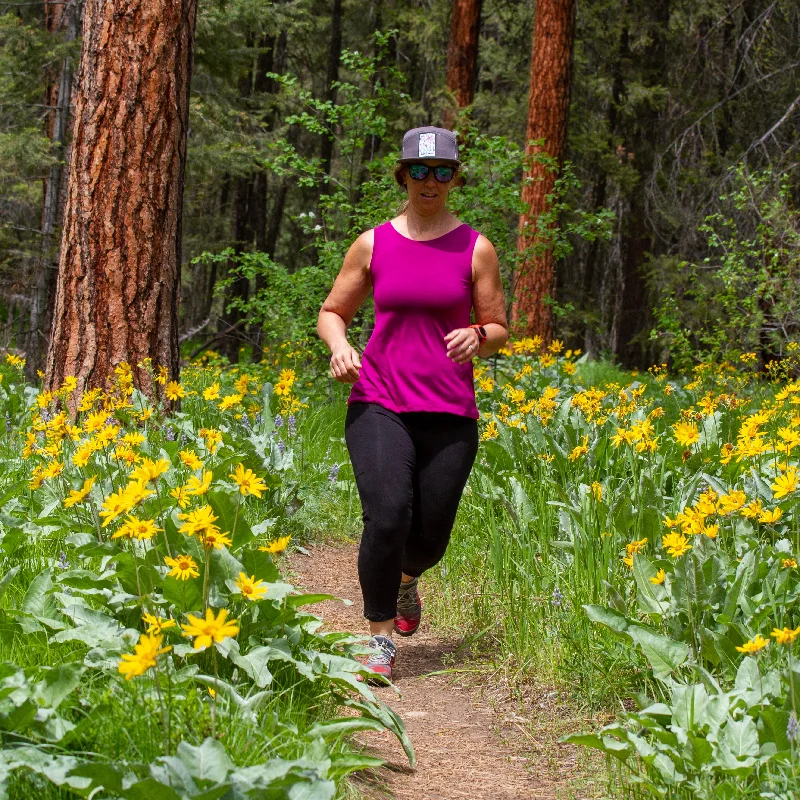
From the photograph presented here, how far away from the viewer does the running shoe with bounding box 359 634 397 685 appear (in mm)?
3438

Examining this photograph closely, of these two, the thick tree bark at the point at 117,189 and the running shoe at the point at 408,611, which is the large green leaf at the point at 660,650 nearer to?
the running shoe at the point at 408,611

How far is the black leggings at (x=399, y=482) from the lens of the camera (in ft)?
11.4

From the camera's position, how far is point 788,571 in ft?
9.78

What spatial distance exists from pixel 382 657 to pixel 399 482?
60cm

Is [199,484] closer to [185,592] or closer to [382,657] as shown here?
[185,592]

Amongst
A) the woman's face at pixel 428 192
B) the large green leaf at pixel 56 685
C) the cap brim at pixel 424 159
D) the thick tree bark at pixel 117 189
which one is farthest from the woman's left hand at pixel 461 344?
the thick tree bark at pixel 117 189

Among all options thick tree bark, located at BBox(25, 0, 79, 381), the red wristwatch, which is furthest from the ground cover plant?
thick tree bark, located at BBox(25, 0, 79, 381)

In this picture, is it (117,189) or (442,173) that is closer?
(442,173)

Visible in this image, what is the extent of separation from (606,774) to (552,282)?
822 centimetres

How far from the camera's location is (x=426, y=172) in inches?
141

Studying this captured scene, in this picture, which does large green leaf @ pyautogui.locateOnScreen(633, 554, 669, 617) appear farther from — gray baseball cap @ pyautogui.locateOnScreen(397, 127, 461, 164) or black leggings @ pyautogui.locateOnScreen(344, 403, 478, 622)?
gray baseball cap @ pyautogui.locateOnScreen(397, 127, 461, 164)

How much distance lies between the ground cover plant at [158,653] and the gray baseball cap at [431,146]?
123 centimetres

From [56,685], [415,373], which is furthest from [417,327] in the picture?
[56,685]

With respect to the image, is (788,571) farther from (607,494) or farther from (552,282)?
(552,282)
